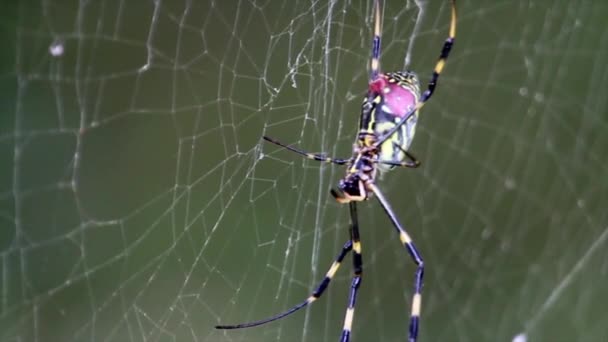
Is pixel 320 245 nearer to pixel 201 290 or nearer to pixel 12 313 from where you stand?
pixel 201 290

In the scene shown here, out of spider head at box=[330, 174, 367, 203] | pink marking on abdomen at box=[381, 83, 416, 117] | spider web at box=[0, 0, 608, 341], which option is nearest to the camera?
pink marking on abdomen at box=[381, 83, 416, 117]

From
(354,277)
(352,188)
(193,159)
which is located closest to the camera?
(352,188)

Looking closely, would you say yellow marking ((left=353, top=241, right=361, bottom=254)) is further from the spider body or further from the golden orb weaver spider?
the spider body

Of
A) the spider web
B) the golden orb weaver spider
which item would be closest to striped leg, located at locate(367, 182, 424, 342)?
the golden orb weaver spider

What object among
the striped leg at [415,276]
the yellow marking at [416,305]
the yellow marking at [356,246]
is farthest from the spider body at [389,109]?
the yellow marking at [416,305]

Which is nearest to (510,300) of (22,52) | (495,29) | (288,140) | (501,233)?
(501,233)

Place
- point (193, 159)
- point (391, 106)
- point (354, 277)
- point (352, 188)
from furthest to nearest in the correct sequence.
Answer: point (193, 159)
point (354, 277)
point (352, 188)
point (391, 106)

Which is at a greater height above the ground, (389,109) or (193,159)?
(389,109)

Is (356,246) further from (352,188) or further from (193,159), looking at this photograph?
(193,159)

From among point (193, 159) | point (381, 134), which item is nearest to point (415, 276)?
point (381, 134)

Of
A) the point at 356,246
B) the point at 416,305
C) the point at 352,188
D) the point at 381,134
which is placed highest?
the point at 381,134

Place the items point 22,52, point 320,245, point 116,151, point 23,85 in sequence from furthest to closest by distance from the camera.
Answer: point 320,245, point 116,151, point 23,85, point 22,52
